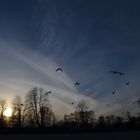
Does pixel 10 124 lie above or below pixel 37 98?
below

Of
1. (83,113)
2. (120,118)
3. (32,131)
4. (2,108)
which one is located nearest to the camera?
(32,131)

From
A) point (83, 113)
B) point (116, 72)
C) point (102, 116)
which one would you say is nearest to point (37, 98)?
point (83, 113)

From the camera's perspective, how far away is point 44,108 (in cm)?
9331

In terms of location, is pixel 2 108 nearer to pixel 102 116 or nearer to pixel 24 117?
pixel 24 117

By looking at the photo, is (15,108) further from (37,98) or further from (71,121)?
(71,121)

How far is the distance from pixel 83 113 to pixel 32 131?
72.1m

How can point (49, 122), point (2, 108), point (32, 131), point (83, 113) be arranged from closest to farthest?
1. point (32, 131)
2. point (2, 108)
3. point (49, 122)
4. point (83, 113)

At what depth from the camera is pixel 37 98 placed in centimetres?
9288

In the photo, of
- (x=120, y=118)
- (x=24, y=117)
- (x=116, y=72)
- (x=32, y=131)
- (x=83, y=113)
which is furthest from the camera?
(x=120, y=118)

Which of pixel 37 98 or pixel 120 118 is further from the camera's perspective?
pixel 120 118

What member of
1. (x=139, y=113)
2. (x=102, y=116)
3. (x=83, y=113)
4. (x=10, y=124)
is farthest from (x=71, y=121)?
(x=10, y=124)

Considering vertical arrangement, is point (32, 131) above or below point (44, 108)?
below

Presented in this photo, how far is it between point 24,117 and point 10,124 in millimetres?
11470

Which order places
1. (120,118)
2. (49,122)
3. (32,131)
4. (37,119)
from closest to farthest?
(32,131)
(37,119)
(49,122)
(120,118)
